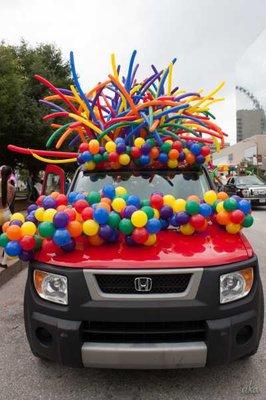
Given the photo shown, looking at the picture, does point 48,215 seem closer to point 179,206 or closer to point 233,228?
point 179,206

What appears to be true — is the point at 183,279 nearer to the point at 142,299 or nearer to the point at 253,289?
the point at 142,299

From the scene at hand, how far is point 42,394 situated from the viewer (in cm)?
346

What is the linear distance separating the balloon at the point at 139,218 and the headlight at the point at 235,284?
2.16 feet

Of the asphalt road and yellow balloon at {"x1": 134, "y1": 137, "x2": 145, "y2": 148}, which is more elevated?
yellow balloon at {"x1": 134, "y1": 137, "x2": 145, "y2": 148}

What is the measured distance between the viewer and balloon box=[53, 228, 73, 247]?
332cm

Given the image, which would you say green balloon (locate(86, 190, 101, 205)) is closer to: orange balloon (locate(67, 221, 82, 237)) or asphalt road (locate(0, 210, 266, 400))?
orange balloon (locate(67, 221, 82, 237))

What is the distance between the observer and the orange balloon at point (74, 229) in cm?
344

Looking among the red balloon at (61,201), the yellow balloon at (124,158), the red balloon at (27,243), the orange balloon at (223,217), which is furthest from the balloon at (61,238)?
the yellow balloon at (124,158)

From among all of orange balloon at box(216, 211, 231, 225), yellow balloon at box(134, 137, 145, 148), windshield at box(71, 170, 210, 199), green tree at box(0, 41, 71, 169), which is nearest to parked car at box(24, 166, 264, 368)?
orange balloon at box(216, 211, 231, 225)

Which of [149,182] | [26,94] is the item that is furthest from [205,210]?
[26,94]

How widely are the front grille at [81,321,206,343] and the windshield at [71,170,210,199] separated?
5.48ft

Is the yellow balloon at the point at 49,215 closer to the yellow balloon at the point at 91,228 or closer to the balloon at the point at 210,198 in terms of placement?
the yellow balloon at the point at 91,228

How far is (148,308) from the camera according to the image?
3.12m

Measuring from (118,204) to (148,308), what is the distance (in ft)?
2.95
